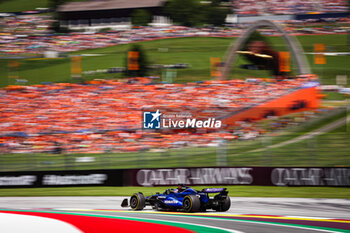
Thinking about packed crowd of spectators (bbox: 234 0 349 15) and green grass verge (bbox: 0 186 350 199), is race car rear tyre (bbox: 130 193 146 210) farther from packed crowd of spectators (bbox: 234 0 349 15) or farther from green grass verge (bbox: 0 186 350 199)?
packed crowd of spectators (bbox: 234 0 349 15)

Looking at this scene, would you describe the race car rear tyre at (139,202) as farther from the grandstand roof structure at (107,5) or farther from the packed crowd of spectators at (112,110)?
the grandstand roof structure at (107,5)

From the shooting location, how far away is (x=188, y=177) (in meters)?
17.8

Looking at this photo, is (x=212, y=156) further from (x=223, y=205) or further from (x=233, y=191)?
(x=223, y=205)

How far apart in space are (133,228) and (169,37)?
92.5 feet

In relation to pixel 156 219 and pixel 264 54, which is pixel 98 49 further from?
pixel 156 219

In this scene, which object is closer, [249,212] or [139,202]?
[249,212]

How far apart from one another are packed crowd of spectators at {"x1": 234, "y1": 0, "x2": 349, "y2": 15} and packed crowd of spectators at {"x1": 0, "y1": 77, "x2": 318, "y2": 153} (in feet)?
26.8

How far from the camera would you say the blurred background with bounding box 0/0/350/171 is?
1989cm

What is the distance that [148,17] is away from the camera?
120 ft

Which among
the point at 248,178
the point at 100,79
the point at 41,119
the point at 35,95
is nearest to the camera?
the point at 248,178

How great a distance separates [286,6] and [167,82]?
1173 centimetres

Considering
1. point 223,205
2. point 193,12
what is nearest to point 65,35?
point 193,12

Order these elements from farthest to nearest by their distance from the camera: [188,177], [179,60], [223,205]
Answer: [179,60] → [188,177] → [223,205]

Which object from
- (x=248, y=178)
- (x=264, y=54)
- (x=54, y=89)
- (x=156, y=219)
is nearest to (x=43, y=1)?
(x=54, y=89)
